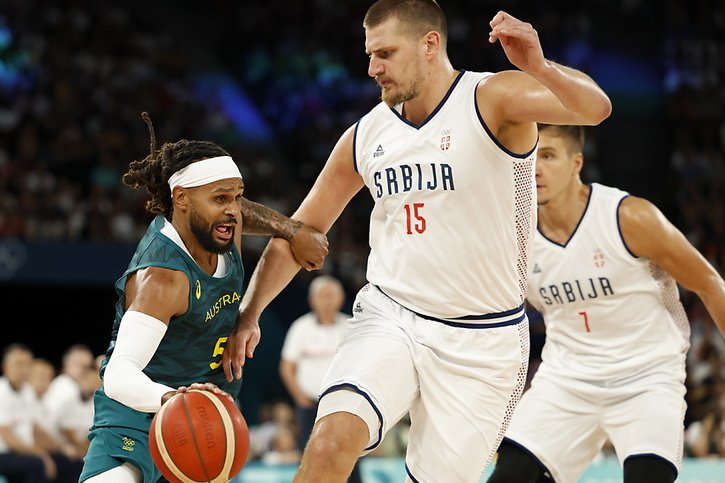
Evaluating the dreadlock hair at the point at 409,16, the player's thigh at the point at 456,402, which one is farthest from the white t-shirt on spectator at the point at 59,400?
the dreadlock hair at the point at 409,16

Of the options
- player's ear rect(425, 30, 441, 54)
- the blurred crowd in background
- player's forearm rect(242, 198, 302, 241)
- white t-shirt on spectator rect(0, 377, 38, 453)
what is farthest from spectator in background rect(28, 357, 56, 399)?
player's ear rect(425, 30, 441, 54)

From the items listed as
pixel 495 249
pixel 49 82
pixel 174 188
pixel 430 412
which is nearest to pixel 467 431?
pixel 430 412

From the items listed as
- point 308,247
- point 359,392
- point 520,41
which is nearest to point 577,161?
point 308,247

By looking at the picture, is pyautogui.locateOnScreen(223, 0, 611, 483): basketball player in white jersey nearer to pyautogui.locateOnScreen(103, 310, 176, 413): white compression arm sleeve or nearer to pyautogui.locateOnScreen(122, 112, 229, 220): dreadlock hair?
pyautogui.locateOnScreen(103, 310, 176, 413): white compression arm sleeve

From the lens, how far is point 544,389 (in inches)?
233

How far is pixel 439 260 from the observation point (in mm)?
4703

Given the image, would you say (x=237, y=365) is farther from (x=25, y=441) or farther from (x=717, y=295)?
(x=25, y=441)

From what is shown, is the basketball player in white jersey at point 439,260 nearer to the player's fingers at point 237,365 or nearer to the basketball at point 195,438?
the player's fingers at point 237,365

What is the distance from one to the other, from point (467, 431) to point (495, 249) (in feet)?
2.71

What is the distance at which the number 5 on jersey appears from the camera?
4711 mm

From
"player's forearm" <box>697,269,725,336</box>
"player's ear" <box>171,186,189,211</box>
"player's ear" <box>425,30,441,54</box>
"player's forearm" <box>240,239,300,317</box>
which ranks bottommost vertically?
"player's forearm" <box>697,269,725,336</box>

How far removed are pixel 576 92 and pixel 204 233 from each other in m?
1.75

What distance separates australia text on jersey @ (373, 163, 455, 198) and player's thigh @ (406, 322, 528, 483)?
0.64m

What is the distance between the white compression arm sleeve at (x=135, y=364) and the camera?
423 cm
